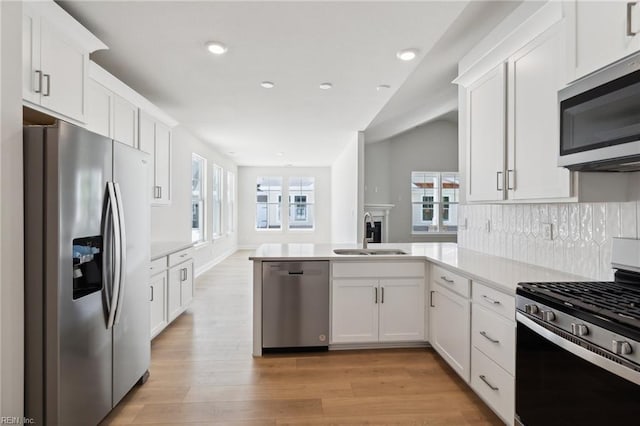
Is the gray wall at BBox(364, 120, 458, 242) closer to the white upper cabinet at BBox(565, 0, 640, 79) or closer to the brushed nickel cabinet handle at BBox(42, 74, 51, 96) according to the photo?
the white upper cabinet at BBox(565, 0, 640, 79)

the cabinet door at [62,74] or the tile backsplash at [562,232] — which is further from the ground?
the cabinet door at [62,74]

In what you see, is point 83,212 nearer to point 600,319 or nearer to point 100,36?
point 100,36

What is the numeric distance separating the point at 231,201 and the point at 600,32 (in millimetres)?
8894

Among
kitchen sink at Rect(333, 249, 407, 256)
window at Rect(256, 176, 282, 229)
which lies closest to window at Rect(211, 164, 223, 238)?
window at Rect(256, 176, 282, 229)

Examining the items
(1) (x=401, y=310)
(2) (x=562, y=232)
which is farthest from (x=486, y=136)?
(1) (x=401, y=310)

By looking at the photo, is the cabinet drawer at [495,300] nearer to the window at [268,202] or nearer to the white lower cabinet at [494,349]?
the white lower cabinet at [494,349]

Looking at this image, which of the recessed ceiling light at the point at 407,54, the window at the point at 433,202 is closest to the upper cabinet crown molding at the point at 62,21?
the recessed ceiling light at the point at 407,54

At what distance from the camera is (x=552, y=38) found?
5.83 ft

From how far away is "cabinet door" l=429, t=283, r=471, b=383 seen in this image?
2.21 meters

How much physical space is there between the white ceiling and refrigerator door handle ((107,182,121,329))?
1.22m

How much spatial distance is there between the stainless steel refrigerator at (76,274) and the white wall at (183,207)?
7.97ft

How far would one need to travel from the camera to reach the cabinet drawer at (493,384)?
1729 mm

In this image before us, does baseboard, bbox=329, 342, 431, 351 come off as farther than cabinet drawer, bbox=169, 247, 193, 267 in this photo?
No

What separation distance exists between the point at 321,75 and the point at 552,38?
6.42ft
